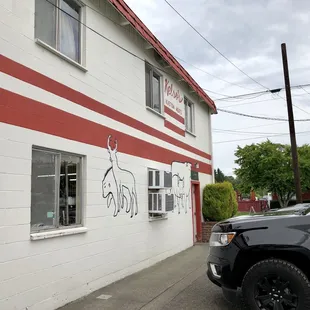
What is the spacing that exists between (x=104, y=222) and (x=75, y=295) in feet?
4.92

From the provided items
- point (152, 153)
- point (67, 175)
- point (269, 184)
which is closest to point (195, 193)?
point (152, 153)

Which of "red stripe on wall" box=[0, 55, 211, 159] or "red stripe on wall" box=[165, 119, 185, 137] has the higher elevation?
"red stripe on wall" box=[165, 119, 185, 137]

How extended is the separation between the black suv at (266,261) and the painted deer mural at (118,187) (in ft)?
9.67

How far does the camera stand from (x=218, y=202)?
13516 millimetres

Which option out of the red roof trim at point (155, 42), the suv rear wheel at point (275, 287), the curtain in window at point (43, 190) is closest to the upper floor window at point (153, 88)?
the red roof trim at point (155, 42)

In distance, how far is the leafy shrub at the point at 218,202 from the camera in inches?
530

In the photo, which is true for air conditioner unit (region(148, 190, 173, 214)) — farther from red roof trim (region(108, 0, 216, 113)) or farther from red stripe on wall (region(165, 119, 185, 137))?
red roof trim (region(108, 0, 216, 113))

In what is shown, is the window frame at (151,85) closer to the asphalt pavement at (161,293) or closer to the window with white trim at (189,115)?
the window with white trim at (189,115)

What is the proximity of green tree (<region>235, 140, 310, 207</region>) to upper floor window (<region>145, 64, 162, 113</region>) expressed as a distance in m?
22.1

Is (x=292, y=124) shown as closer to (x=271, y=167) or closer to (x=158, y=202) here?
(x=158, y=202)

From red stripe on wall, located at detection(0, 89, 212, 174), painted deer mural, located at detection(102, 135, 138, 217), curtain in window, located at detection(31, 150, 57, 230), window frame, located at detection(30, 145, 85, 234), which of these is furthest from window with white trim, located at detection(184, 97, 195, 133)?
curtain in window, located at detection(31, 150, 57, 230)

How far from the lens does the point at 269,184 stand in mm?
31516

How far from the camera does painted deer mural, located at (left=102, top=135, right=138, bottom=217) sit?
739 centimetres

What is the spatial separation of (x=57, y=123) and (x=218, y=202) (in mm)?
8736
